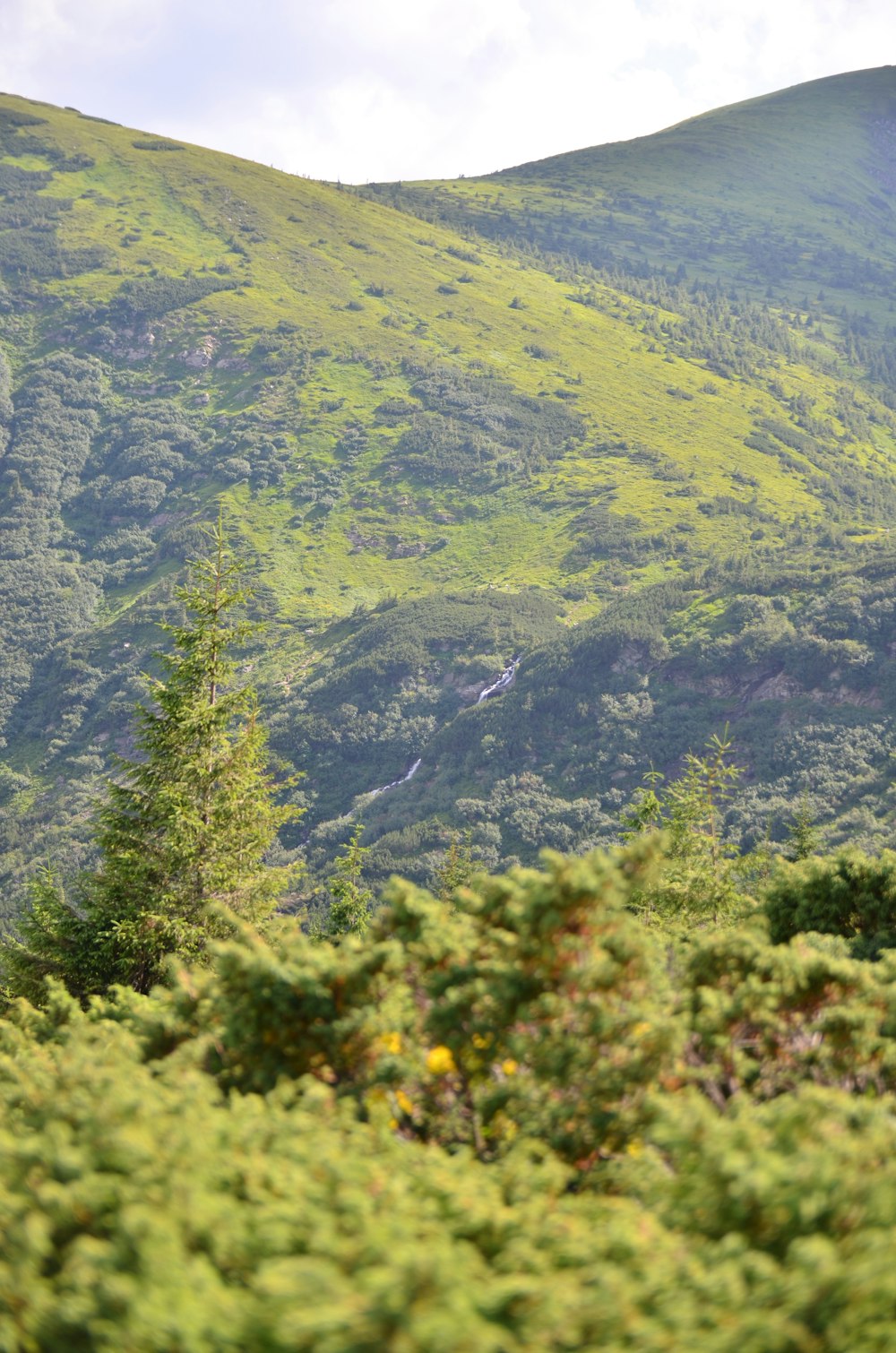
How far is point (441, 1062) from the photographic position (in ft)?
24.7

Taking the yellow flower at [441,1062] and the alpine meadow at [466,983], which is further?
the yellow flower at [441,1062]

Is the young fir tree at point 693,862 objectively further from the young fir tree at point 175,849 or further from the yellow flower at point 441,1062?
the yellow flower at point 441,1062

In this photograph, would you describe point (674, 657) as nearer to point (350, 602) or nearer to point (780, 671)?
point (780, 671)

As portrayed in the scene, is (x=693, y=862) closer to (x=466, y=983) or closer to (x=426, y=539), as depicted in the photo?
(x=466, y=983)

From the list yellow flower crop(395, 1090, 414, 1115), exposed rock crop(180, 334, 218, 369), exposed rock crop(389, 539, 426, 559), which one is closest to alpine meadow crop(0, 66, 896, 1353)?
yellow flower crop(395, 1090, 414, 1115)

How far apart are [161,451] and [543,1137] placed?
167m

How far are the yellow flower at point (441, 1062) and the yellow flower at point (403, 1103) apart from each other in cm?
26

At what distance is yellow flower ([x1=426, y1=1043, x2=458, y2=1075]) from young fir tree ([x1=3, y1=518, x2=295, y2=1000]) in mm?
11497

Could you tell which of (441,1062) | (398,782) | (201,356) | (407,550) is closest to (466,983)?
(441,1062)

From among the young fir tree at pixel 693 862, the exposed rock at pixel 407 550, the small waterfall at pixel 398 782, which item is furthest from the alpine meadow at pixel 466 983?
the exposed rock at pixel 407 550

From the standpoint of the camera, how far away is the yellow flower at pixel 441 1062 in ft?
24.6

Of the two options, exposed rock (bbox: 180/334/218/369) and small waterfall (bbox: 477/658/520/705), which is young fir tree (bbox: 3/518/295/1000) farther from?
exposed rock (bbox: 180/334/218/369)

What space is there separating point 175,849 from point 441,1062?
499 inches

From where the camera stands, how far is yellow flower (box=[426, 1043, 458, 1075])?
296 inches
